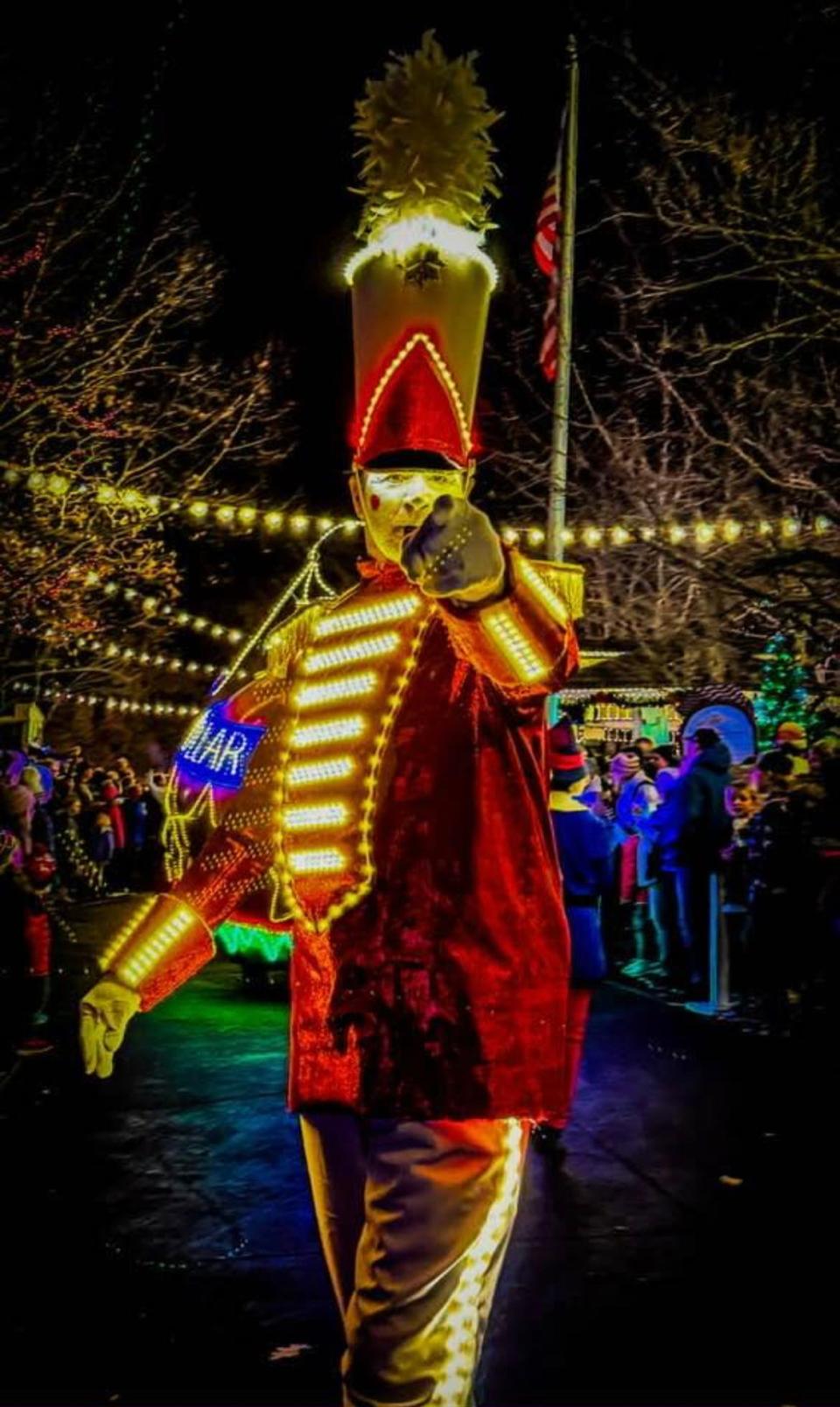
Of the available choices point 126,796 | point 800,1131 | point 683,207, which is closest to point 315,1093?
point 800,1131

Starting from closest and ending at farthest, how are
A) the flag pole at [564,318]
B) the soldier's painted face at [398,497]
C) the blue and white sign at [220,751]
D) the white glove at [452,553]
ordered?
the white glove at [452,553] → the soldier's painted face at [398,497] → the blue and white sign at [220,751] → the flag pole at [564,318]

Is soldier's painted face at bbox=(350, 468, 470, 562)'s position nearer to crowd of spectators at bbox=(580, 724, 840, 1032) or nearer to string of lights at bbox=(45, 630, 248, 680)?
crowd of spectators at bbox=(580, 724, 840, 1032)

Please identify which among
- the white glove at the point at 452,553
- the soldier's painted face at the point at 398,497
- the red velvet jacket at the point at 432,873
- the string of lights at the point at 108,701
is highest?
the string of lights at the point at 108,701

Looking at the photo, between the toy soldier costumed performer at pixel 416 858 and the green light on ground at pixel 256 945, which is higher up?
the toy soldier costumed performer at pixel 416 858

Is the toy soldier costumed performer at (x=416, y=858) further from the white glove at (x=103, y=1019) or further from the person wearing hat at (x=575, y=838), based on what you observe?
the person wearing hat at (x=575, y=838)

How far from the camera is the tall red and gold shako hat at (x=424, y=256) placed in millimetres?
2551

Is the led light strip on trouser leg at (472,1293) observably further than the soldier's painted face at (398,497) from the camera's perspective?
No

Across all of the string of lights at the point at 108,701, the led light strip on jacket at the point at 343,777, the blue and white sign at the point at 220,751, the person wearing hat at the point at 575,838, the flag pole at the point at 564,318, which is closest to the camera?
the led light strip on jacket at the point at 343,777

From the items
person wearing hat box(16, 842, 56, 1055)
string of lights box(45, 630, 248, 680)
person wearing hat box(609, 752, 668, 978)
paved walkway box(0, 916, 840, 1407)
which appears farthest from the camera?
string of lights box(45, 630, 248, 680)

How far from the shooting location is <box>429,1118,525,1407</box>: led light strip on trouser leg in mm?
2129

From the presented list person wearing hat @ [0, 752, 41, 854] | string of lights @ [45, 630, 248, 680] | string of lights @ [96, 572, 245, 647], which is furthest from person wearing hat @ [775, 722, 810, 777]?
string of lights @ [45, 630, 248, 680]

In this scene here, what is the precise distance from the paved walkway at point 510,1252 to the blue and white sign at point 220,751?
1.60 meters

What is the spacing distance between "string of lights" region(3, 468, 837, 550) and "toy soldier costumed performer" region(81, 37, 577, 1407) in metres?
7.81

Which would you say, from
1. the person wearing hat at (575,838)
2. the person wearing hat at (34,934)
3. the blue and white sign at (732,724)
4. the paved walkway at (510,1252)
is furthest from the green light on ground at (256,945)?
the blue and white sign at (732,724)
